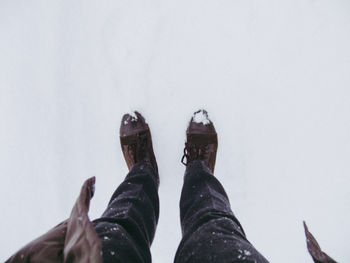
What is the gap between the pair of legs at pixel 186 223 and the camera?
0.55m

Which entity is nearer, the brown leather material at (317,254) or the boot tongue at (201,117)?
the brown leather material at (317,254)

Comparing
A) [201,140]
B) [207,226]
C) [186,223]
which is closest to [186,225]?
[186,223]

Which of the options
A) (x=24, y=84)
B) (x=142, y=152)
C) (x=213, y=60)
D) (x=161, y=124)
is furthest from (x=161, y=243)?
(x=24, y=84)

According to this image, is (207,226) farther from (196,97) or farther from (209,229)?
(196,97)

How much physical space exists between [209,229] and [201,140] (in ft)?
2.10

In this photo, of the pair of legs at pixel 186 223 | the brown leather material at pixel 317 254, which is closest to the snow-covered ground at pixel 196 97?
the pair of legs at pixel 186 223

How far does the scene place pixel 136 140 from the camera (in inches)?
48.4

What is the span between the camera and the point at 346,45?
3.78 ft

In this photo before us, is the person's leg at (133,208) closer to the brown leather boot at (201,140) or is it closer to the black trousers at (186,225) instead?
the black trousers at (186,225)

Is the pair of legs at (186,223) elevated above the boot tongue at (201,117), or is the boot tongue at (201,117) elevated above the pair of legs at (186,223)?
the boot tongue at (201,117)

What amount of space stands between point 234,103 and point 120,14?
0.72 metres

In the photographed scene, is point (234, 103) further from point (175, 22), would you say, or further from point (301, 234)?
point (301, 234)

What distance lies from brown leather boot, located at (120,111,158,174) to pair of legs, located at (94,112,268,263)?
101 millimetres

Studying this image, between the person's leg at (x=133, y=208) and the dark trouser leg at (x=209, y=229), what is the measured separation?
11 centimetres
